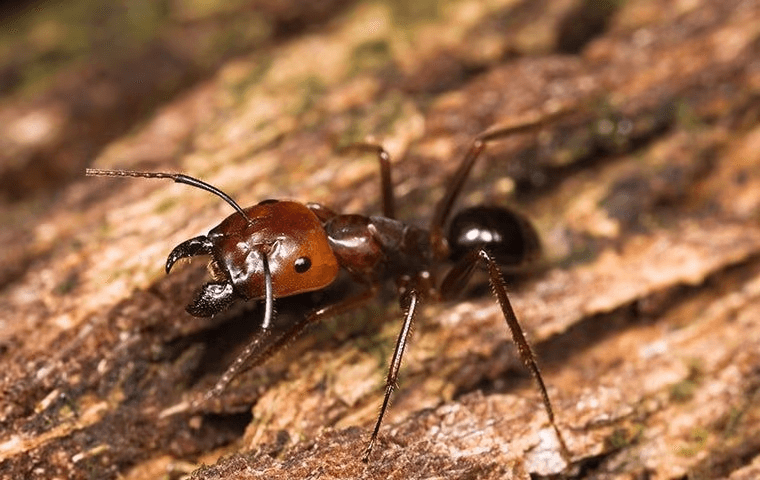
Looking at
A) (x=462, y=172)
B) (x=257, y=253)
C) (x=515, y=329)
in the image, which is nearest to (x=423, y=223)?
(x=462, y=172)

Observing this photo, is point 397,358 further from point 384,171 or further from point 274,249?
point 384,171

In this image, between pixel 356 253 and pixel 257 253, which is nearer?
pixel 257 253

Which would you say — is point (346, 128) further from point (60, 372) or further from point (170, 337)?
point (60, 372)

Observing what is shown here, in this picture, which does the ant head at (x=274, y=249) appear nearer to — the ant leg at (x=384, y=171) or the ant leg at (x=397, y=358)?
the ant leg at (x=397, y=358)

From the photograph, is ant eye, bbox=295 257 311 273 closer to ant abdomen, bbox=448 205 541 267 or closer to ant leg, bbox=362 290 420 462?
ant leg, bbox=362 290 420 462

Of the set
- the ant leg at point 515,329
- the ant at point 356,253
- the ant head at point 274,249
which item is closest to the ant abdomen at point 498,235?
the ant at point 356,253

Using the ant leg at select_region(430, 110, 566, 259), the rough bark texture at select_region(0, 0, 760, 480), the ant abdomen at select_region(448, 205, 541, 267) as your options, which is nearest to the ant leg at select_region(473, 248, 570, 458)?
the rough bark texture at select_region(0, 0, 760, 480)

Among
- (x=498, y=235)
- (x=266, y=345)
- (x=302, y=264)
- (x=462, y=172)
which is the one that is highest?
(x=462, y=172)
